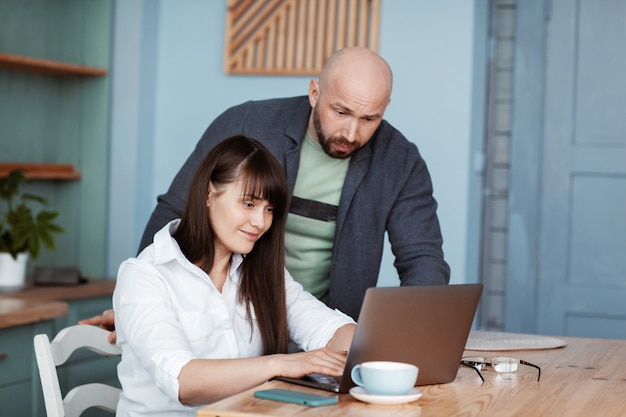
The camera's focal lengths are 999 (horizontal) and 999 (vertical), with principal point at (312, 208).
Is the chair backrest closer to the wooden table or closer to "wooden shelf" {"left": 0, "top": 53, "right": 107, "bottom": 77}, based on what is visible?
the wooden table

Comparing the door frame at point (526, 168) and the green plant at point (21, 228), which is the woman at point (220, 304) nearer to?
the green plant at point (21, 228)

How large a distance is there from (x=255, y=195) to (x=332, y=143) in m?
0.50

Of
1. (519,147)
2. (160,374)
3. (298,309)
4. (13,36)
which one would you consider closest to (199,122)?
(13,36)

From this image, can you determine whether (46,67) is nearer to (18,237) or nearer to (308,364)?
(18,237)

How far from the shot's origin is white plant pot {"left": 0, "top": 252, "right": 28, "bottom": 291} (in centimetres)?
376

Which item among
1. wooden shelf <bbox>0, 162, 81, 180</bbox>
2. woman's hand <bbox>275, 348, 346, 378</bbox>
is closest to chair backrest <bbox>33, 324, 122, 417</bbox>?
woman's hand <bbox>275, 348, 346, 378</bbox>

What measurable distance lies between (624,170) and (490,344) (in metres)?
2.10

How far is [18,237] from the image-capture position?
3773 millimetres

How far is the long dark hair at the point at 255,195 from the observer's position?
2092 mm

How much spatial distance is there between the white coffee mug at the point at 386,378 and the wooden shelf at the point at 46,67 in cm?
258

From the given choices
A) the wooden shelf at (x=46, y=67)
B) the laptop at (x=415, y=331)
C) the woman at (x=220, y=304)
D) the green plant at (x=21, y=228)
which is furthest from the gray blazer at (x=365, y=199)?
the wooden shelf at (x=46, y=67)

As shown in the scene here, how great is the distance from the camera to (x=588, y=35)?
4281 mm

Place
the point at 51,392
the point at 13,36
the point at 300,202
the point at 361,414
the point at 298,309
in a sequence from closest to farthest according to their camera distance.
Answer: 1. the point at 361,414
2. the point at 51,392
3. the point at 298,309
4. the point at 300,202
5. the point at 13,36

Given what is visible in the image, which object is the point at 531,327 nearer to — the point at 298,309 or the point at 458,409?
the point at 298,309
